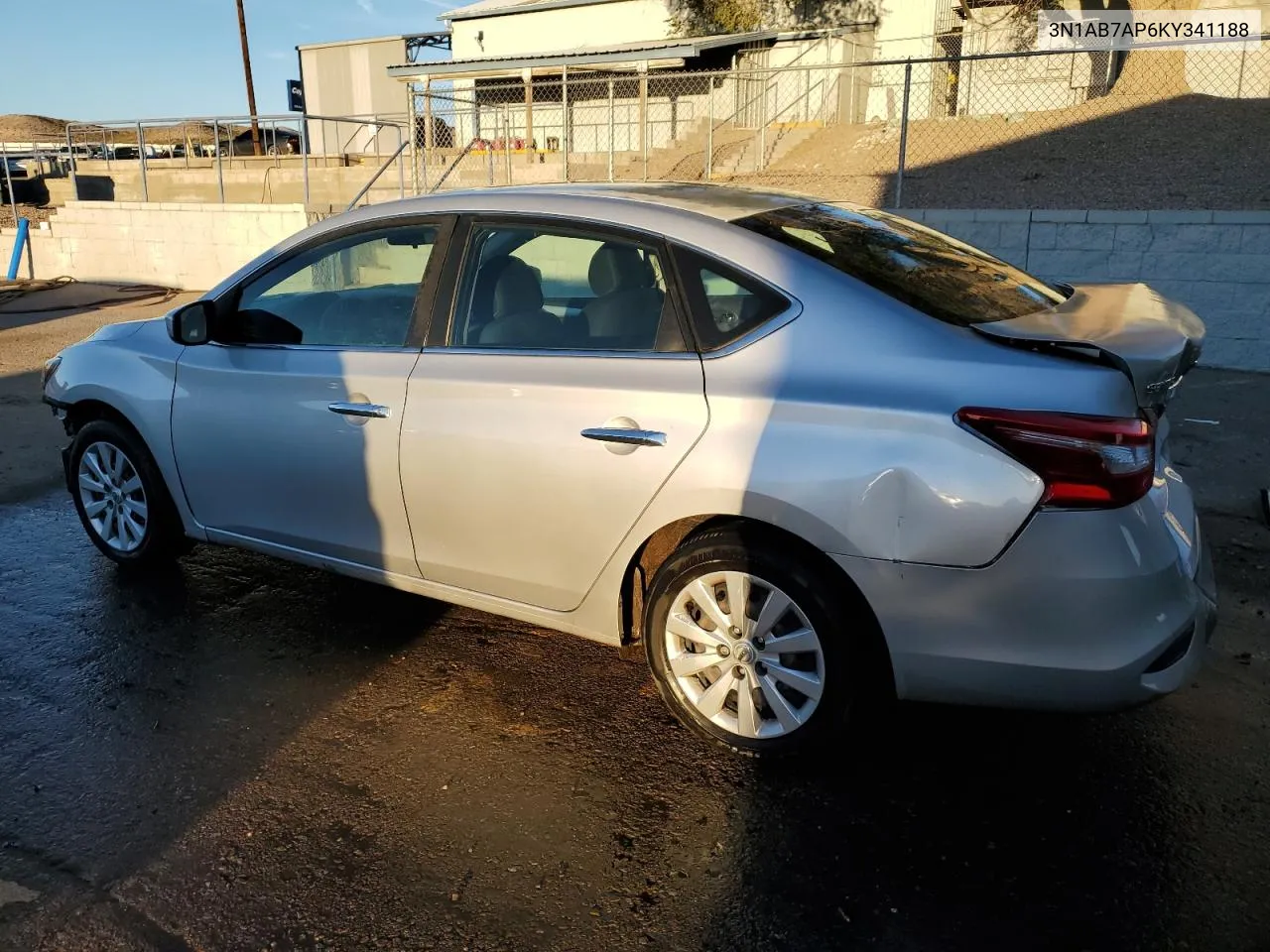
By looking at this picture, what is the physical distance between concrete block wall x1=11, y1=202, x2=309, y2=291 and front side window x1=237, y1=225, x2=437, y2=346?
11356 millimetres

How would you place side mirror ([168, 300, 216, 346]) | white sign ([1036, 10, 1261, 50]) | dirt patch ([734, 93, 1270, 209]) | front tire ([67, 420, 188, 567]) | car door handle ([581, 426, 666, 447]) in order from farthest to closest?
white sign ([1036, 10, 1261, 50]) → dirt patch ([734, 93, 1270, 209]) → front tire ([67, 420, 188, 567]) → side mirror ([168, 300, 216, 346]) → car door handle ([581, 426, 666, 447])

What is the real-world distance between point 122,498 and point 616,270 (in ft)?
8.73

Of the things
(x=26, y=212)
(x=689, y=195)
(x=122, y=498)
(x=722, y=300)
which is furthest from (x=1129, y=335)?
(x=26, y=212)

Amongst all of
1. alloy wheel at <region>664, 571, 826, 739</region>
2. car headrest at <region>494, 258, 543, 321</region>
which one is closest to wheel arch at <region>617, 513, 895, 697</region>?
alloy wheel at <region>664, 571, 826, 739</region>

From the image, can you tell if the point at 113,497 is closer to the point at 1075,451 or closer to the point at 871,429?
the point at 871,429

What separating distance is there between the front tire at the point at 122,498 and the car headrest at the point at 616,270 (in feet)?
7.26

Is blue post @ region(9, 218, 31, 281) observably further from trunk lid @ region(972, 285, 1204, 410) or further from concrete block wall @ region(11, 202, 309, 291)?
trunk lid @ region(972, 285, 1204, 410)

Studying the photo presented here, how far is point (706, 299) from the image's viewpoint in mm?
2988

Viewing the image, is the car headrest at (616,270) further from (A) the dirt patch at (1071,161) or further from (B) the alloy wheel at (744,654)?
(A) the dirt patch at (1071,161)

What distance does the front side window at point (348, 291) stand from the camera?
141 inches

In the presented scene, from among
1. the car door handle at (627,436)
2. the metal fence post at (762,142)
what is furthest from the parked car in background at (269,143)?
the car door handle at (627,436)

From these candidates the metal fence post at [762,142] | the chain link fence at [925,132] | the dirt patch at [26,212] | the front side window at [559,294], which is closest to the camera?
the front side window at [559,294]

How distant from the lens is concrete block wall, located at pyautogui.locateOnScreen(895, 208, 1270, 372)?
325 inches

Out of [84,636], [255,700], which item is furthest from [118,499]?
[255,700]
